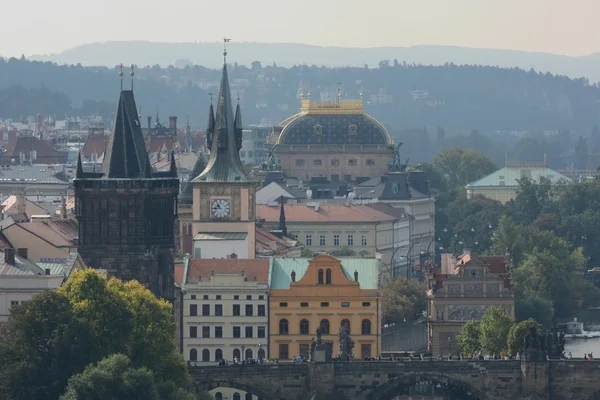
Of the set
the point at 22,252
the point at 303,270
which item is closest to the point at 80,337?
the point at 22,252

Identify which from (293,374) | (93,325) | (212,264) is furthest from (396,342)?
(93,325)

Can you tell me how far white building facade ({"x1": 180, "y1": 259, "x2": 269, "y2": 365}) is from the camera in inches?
5157

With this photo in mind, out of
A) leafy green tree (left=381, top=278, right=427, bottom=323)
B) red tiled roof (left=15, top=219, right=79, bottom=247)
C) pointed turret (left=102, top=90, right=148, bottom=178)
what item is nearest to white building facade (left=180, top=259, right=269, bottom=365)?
red tiled roof (left=15, top=219, right=79, bottom=247)

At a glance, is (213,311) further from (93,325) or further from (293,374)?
(93,325)

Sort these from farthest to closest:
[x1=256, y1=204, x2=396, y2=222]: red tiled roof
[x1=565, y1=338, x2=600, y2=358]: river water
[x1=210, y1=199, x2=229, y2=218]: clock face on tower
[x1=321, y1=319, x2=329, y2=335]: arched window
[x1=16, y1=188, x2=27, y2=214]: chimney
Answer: [x1=256, y1=204, x2=396, y2=222]: red tiled roof, [x1=16, y1=188, x2=27, y2=214]: chimney, [x1=565, y1=338, x2=600, y2=358]: river water, [x1=210, y1=199, x2=229, y2=218]: clock face on tower, [x1=321, y1=319, x2=329, y2=335]: arched window

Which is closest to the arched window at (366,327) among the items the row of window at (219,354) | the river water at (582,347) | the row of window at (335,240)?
the row of window at (219,354)

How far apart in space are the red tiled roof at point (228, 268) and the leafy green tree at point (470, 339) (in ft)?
29.5

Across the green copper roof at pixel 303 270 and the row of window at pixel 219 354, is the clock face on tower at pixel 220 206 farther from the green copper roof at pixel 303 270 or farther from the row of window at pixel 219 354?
the row of window at pixel 219 354

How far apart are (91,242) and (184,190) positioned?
34.9 m

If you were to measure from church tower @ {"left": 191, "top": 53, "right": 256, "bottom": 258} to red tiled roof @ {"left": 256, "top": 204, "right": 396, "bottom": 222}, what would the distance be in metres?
37.9

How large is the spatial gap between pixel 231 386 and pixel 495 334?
1601 centimetres

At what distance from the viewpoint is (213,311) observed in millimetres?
131500

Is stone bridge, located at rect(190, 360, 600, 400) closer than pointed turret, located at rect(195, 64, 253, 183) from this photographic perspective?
Yes

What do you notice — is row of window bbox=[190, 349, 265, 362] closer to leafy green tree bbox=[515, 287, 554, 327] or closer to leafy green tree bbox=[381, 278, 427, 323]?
leafy green tree bbox=[381, 278, 427, 323]
